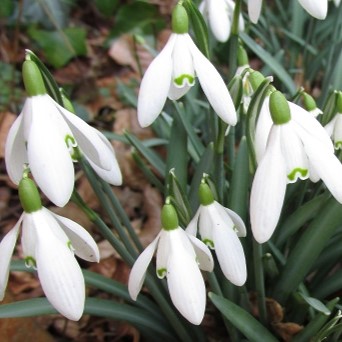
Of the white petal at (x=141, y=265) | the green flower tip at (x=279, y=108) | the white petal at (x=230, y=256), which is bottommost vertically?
the white petal at (x=141, y=265)

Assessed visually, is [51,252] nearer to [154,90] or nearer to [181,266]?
[181,266]

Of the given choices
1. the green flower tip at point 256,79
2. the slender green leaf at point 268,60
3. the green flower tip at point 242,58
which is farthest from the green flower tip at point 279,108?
the slender green leaf at point 268,60

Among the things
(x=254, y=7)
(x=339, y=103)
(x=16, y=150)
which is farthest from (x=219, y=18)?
(x=16, y=150)

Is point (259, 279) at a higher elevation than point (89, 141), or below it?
below

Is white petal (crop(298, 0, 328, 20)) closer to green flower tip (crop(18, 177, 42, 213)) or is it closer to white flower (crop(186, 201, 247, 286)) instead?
white flower (crop(186, 201, 247, 286))

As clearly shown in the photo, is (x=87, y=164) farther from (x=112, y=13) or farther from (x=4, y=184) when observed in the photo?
(x=112, y=13)

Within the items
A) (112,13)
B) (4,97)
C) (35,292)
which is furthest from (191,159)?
(112,13)

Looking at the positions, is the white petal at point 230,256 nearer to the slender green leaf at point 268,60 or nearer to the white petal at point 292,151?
the white petal at point 292,151

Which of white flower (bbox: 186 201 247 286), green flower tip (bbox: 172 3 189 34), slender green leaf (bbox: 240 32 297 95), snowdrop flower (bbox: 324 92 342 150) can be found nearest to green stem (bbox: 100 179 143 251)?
white flower (bbox: 186 201 247 286)
